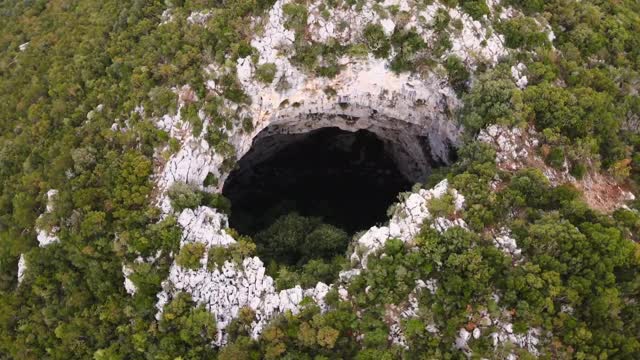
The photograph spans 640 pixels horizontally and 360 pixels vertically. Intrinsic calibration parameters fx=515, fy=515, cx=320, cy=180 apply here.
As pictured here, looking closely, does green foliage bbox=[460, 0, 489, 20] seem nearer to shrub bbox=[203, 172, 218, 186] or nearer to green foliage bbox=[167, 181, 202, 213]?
shrub bbox=[203, 172, 218, 186]

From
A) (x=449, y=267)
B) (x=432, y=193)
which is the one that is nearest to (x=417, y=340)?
(x=449, y=267)

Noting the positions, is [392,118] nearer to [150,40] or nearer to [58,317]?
[150,40]

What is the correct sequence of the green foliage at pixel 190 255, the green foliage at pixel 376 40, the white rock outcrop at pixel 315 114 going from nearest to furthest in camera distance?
the green foliage at pixel 190 255 → the white rock outcrop at pixel 315 114 → the green foliage at pixel 376 40

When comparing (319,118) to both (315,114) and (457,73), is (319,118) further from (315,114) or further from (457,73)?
(457,73)

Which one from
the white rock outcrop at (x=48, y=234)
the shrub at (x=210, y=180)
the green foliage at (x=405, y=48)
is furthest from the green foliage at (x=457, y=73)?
→ the white rock outcrop at (x=48, y=234)

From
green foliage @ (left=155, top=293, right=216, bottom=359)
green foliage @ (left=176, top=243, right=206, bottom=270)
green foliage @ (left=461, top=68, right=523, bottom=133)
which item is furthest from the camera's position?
green foliage @ (left=461, top=68, right=523, bottom=133)

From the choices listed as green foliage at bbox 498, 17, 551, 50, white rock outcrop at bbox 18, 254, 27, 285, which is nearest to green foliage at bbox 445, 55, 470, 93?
green foliage at bbox 498, 17, 551, 50

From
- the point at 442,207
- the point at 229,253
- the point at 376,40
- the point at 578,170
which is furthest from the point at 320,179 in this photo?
the point at 578,170

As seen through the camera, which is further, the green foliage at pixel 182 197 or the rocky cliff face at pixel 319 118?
the green foliage at pixel 182 197

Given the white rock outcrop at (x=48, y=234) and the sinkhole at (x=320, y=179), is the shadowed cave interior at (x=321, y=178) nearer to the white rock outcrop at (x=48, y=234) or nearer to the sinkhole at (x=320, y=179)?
the sinkhole at (x=320, y=179)
